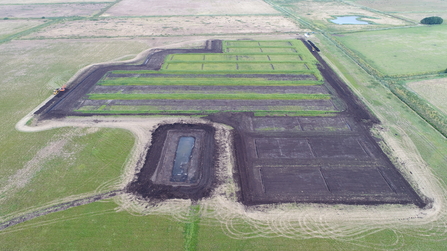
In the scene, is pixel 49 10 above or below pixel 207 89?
above

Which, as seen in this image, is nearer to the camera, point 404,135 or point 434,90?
point 404,135

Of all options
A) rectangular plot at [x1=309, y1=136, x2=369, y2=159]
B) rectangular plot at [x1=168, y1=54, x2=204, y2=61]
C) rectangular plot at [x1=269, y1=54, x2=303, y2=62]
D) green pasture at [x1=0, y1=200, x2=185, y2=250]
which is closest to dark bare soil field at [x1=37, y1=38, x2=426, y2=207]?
rectangular plot at [x1=309, y1=136, x2=369, y2=159]

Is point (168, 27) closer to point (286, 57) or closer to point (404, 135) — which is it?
point (286, 57)

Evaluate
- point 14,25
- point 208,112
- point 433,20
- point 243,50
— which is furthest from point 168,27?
point 433,20

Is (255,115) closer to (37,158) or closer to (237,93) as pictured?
(237,93)

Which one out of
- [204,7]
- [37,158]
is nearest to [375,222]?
[37,158]

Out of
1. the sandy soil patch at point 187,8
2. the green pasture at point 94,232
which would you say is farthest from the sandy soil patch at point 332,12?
the green pasture at point 94,232
